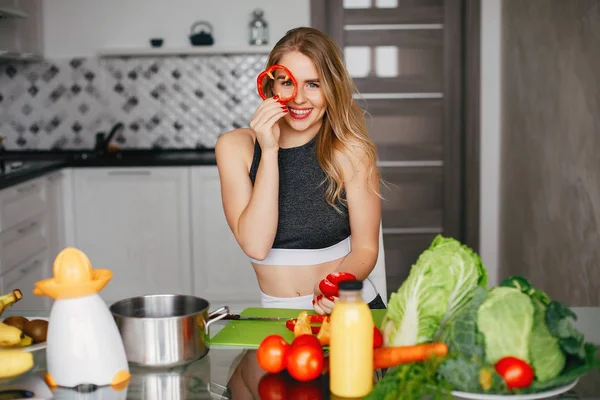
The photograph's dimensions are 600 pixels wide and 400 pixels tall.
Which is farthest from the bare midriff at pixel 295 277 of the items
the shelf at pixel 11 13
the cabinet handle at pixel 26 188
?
the shelf at pixel 11 13

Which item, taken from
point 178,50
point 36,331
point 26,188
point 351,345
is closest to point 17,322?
point 36,331

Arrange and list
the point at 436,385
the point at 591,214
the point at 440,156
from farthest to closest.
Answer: the point at 440,156 → the point at 591,214 → the point at 436,385

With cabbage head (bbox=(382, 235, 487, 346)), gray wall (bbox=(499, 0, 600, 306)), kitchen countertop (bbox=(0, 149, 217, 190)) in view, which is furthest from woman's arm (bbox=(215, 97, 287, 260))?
kitchen countertop (bbox=(0, 149, 217, 190))

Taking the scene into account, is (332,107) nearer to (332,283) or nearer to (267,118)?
(267,118)

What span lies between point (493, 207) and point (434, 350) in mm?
3591

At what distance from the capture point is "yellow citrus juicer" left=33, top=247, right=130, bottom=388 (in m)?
1.17

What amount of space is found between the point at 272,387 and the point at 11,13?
3.50 m

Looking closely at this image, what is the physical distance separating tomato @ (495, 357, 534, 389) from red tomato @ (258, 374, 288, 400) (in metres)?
0.33

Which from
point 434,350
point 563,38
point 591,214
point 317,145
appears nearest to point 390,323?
point 434,350

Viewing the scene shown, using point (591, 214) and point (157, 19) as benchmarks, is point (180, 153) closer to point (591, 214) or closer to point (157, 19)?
point (157, 19)

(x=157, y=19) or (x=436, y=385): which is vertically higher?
(x=157, y=19)

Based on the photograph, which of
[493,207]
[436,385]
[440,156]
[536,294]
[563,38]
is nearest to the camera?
[436,385]

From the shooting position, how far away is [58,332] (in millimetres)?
1179

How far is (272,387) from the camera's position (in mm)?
1192
